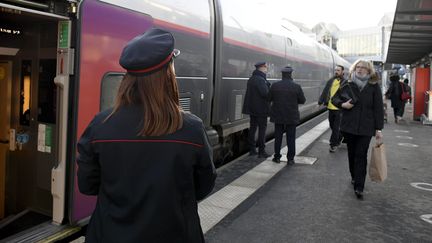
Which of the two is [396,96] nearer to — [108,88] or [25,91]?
[108,88]

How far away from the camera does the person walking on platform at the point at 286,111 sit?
24.2 feet

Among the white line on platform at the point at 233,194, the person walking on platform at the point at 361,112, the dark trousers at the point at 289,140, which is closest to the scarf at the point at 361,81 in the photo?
the person walking on platform at the point at 361,112

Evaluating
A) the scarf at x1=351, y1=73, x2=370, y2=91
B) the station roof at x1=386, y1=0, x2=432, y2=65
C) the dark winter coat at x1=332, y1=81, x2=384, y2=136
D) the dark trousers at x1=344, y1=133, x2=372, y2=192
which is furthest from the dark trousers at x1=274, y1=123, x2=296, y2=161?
the station roof at x1=386, y1=0, x2=432, y2=65

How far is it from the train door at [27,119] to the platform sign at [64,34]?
22 cm

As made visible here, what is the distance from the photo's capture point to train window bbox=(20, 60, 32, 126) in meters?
4.19

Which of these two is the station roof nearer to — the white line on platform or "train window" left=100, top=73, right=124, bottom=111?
the white line on platform

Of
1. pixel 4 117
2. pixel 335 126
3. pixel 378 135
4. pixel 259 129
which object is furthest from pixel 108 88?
pixel 335 126

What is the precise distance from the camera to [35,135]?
4172 millimetres

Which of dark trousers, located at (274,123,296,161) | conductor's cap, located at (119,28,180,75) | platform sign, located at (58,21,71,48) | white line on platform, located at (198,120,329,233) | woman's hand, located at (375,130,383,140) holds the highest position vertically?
platform sign, located at (58,21,71,48)

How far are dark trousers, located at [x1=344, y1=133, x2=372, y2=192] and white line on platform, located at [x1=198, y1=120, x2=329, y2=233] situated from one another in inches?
50.3

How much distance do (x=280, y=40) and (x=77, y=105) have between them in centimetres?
748

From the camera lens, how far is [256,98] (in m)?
7.74

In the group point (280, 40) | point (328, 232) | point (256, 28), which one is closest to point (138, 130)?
point (328, 232)

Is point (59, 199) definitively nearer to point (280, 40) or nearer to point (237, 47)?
point (237, 47)
